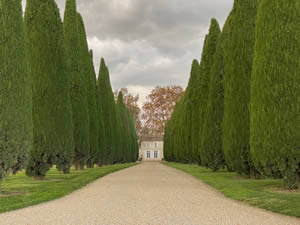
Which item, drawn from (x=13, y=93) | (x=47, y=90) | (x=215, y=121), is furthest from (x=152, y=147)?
(x=13, y=93)

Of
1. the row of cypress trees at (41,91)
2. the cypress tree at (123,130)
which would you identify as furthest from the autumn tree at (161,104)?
the row of cypress trees at (41,91)

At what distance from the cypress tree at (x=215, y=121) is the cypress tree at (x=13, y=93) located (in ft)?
32.4

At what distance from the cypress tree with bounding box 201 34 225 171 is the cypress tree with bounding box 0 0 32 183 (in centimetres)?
987

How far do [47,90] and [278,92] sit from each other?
29.6 feet

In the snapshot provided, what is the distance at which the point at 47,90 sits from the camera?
1341 centimetres

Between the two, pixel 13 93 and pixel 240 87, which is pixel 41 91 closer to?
pixel 13 93

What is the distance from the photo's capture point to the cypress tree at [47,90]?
42.8 ft

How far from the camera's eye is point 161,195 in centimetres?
834

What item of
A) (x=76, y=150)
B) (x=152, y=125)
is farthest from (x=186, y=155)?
(x=152, y=125)

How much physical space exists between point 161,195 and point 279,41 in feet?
18.5

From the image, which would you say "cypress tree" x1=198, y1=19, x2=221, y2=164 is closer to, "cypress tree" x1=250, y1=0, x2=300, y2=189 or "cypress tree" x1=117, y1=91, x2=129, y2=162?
"cypress tree" x1=250, y1=0, x2=300, y2=189

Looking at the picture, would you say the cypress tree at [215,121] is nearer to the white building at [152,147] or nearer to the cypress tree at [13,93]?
the cypress tree at [13,93]

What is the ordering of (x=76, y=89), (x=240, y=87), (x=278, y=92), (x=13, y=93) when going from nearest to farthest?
1. (x=13, y=93)
2. (x=278, y=92)
3. (x=240, y=87)
4. (x=76, y=89)

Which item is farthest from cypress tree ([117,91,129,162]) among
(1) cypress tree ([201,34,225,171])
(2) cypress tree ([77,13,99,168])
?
(1) cypress tree ([201,34,225,171])
